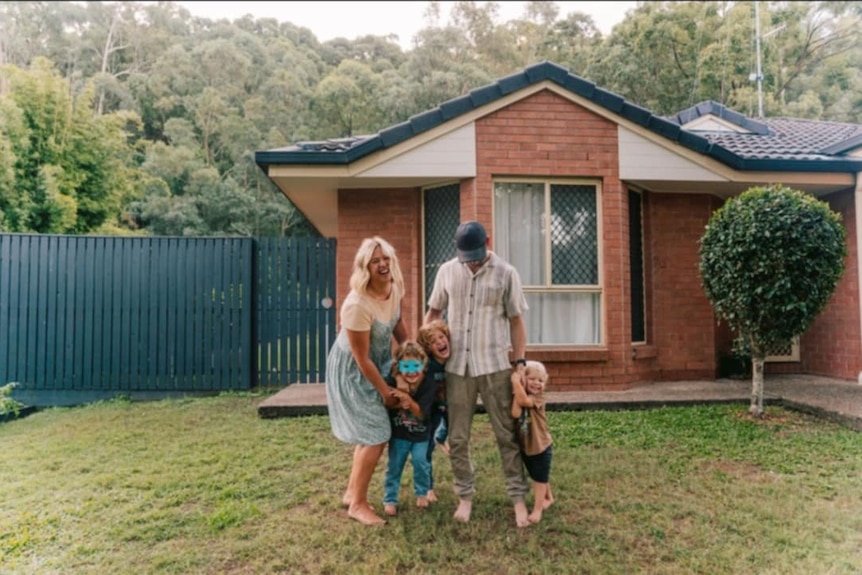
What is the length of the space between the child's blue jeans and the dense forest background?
4640 millimetres

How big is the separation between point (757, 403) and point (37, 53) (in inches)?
625

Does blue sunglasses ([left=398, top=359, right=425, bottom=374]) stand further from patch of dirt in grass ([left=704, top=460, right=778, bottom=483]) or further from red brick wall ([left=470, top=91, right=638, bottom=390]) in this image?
red brick wall ([left=470, top=91, right=638, bottom=390])

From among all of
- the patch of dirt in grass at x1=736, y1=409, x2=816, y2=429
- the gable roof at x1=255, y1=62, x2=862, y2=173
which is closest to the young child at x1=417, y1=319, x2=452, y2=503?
the gable roof at x1=255, y1=62, x2=862, y2=173

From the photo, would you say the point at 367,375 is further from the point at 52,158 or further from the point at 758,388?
the point at 52,158

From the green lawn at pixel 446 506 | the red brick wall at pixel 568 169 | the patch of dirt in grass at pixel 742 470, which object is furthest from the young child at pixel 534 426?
the red brick wall at pixel 568 169

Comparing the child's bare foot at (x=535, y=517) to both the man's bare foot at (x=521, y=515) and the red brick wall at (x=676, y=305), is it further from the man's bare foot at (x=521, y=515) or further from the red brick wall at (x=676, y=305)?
the red brick wall at (x=676, y=305)

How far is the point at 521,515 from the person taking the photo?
122 inches

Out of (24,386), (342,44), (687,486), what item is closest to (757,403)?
(687,486)

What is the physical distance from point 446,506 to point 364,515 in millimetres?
550

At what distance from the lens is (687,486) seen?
3672 mm

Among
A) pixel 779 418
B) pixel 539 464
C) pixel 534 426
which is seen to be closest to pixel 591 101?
pixel 779 418

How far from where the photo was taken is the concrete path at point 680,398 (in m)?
5.64

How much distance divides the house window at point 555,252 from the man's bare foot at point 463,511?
3573 millimetres

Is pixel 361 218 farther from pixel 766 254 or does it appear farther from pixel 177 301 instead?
pixel 766 254
